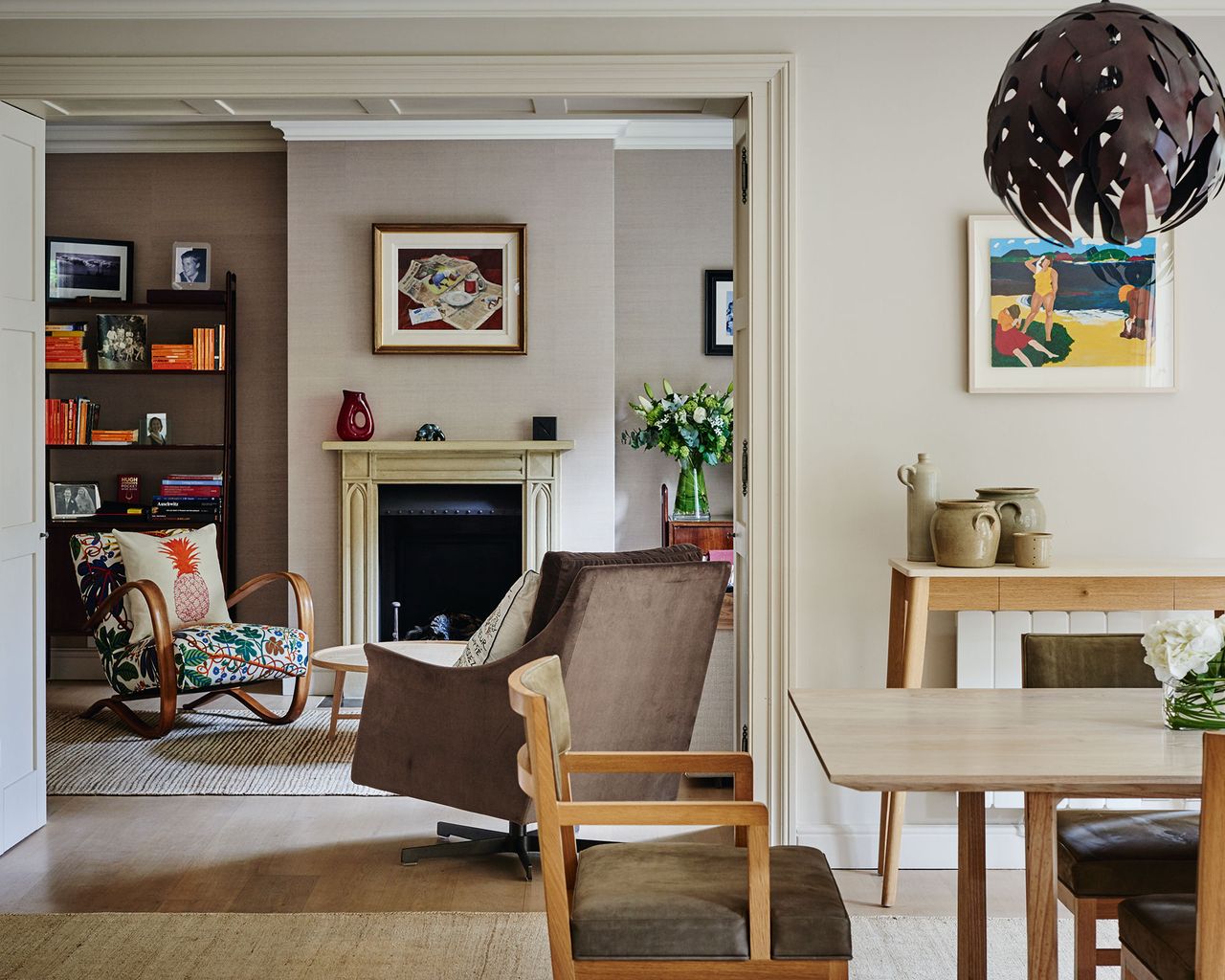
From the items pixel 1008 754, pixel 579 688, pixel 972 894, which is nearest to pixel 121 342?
pixel 579 688

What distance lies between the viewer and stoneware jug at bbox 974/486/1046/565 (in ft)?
10.3

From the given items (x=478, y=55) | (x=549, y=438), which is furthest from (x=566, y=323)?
(x=478, y=55)

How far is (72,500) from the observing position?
237 inches

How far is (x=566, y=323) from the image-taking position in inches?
226

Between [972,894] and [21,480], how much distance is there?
2977mm

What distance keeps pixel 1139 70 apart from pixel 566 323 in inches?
169

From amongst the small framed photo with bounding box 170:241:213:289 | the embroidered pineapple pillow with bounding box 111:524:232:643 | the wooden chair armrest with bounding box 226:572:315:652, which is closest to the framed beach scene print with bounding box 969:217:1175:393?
the wooden chair armrest with bounding box 226:572:315:652

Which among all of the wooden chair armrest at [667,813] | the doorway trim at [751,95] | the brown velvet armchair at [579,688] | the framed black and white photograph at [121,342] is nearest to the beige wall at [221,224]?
the framed black and white photograph at [121,342]

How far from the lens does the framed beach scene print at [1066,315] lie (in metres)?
3.33

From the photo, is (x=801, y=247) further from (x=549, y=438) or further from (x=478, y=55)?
(x=549, y=438)

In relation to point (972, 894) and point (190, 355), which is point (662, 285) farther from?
point (972, 894)

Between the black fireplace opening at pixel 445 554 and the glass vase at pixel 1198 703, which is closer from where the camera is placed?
the glass vase at pixel 1198 703

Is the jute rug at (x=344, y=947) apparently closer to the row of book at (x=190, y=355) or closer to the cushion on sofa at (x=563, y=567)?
the cushion on sofa at (x=563, y=567)

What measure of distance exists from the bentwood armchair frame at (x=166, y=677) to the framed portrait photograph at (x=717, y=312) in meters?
2.43
